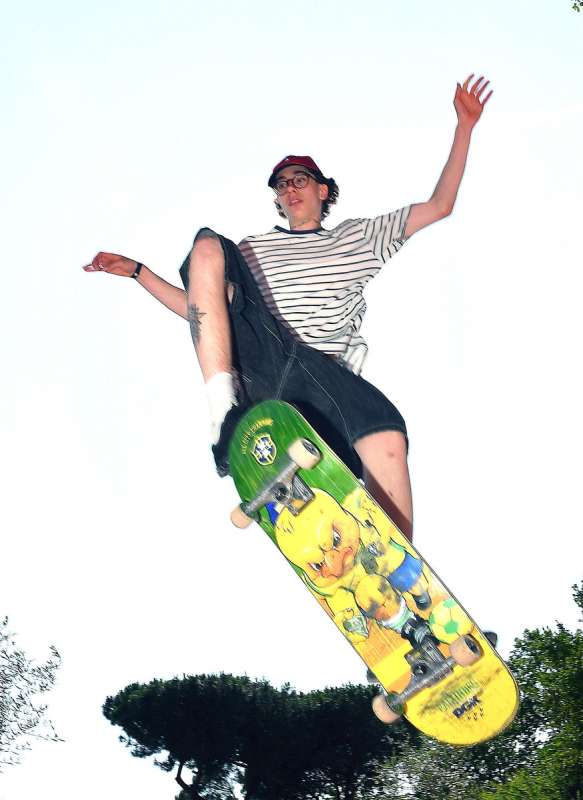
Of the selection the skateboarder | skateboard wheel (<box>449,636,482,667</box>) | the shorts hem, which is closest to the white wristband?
the skateboarder

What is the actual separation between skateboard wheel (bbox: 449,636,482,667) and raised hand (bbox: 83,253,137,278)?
4247 millimetres

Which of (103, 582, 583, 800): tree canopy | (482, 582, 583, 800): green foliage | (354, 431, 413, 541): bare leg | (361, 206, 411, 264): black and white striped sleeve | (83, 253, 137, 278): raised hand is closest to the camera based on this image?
(354, 431, 413, 541): bare leg

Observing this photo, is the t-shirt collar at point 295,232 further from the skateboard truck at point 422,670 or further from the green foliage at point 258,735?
the green foliage at point 258,735

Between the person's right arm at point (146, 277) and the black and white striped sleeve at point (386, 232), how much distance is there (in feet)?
5.43

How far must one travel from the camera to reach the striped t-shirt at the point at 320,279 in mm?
9078

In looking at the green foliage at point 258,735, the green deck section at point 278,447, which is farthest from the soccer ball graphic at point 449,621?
the green foliage at point 258,735

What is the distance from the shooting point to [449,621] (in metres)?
8.29

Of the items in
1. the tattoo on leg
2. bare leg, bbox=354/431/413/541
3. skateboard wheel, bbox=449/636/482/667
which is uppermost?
the tattoo on leg

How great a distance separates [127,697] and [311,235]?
39688 millimetres

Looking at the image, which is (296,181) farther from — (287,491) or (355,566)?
(355,566)

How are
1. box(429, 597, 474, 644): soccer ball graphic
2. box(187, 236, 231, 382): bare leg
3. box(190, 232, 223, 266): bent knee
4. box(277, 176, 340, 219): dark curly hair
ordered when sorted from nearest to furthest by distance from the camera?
box(429, 597, 474, 644): soccer ball graphic, box(187, 236, 231, 382): bare leg, box(190, 232, 223, 266): bent knee, box(277, 176, 340, 219): dark curly hair

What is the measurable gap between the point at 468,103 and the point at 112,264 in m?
3.31

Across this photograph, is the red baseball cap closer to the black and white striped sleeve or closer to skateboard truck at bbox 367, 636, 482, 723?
the black and white striped sleeve

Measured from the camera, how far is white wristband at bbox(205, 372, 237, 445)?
834cm
